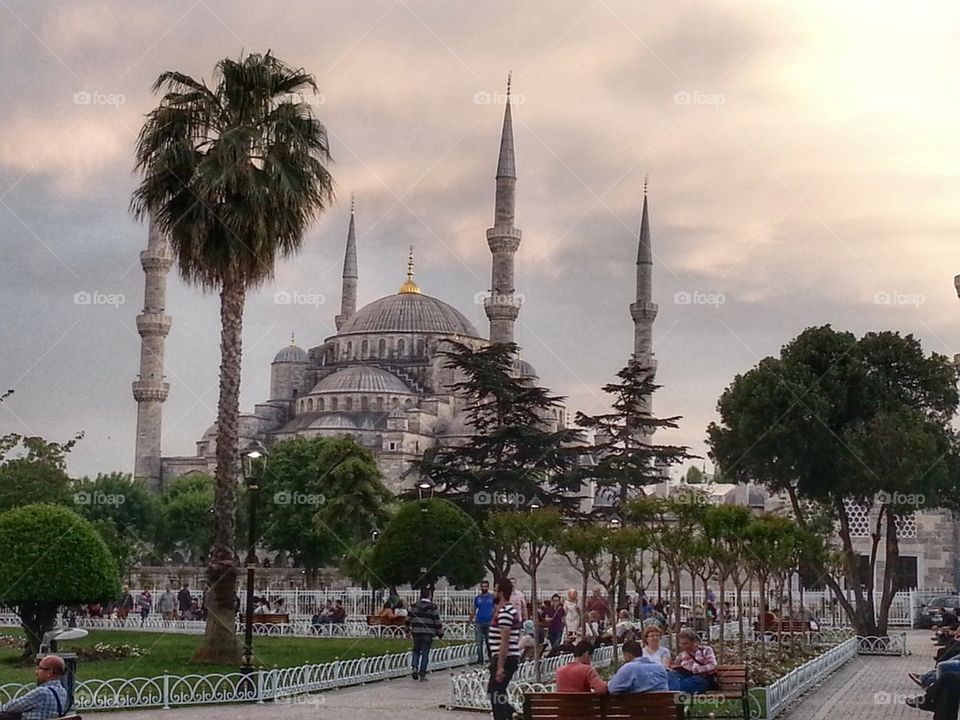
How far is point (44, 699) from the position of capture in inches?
314

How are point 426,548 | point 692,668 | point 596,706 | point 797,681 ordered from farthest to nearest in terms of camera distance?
point 426,548
point 797,681
point 692,668
point 596,706

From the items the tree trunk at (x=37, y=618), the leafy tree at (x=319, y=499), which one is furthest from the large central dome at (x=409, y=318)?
the tree trunk at (x=37, y=618)

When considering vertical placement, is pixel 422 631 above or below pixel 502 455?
below

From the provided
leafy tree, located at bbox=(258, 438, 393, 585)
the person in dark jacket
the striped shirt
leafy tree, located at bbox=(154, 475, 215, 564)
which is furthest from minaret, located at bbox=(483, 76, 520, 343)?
the striped shirt

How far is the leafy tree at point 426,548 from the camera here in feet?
76.0

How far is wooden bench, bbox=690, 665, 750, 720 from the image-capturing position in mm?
11172

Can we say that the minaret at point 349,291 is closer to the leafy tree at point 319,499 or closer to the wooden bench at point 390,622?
the leafy tree at point 319,499

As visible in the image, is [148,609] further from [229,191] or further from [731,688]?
[731,688]

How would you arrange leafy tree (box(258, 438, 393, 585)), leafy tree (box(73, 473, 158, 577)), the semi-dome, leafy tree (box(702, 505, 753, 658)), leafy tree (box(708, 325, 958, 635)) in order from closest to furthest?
leafy tree (box(702, 505, 753, 658)) < leafy tree (box(708, 325, 958, 635)) < leafy tree (box(258, 438, 393, 585)) < leafy tree (box(73, 473, 158, 577)) < the semi-dome

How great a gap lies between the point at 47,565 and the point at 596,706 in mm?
10020

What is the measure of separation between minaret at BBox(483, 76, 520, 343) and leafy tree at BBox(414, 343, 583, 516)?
49.5ft

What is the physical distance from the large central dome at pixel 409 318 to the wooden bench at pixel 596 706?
66.0 m

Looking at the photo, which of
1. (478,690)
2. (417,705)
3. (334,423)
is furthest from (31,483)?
(334,423)

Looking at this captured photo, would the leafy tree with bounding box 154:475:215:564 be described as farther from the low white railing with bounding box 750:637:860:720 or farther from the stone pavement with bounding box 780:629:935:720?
the low white railing with bounding box 750:637:860:720
